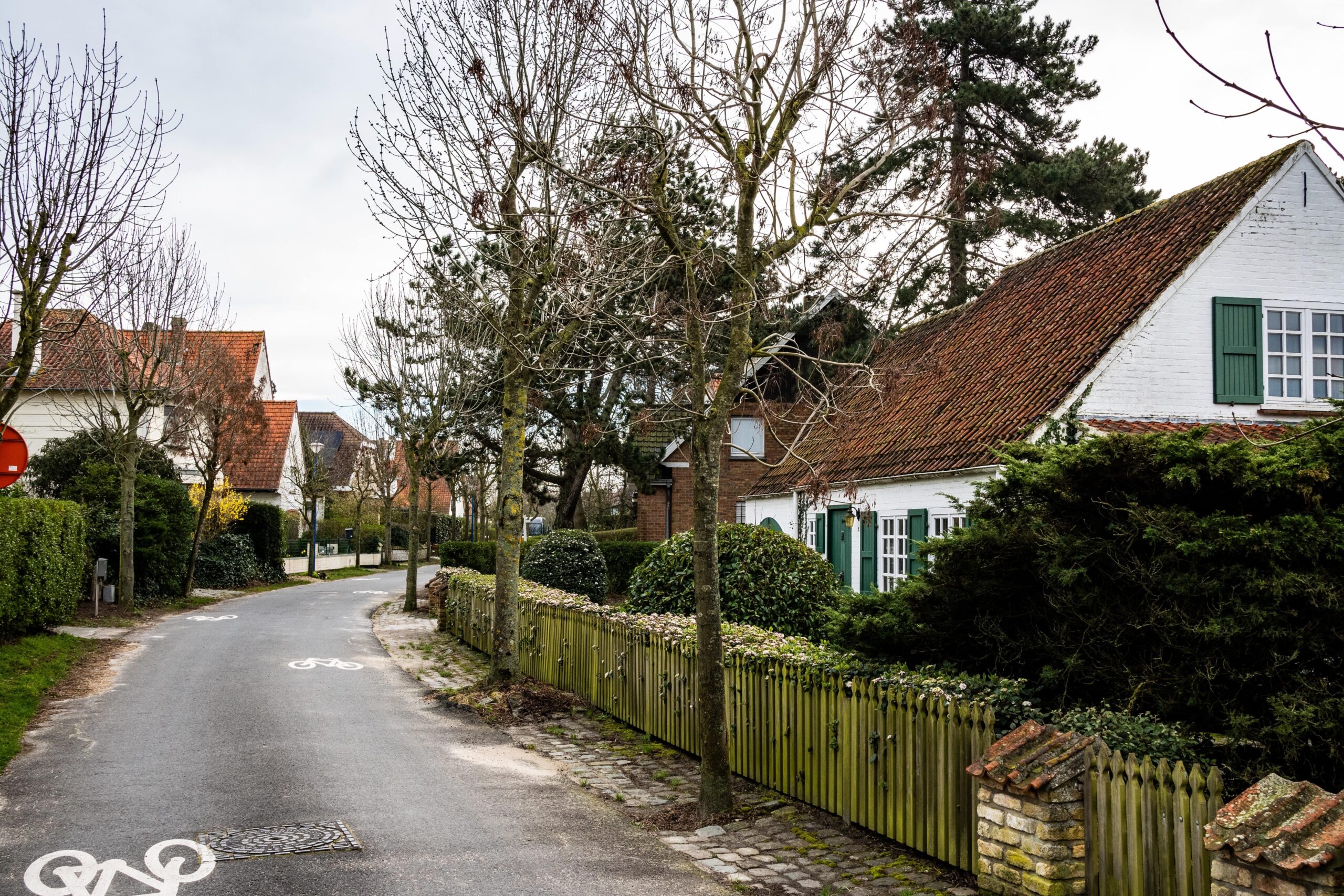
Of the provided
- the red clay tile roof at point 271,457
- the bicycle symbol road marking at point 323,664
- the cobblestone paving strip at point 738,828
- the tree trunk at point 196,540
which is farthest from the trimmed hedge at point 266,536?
the cobblestone paving strip at point 738,828

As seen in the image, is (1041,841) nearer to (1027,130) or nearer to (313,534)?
(1027,130)

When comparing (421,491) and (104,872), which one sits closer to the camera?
(104,872)

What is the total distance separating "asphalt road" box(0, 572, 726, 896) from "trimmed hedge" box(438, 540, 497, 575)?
16453 mm

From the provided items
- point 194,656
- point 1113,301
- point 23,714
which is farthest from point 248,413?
point 1113,301

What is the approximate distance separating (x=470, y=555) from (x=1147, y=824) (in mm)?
28092

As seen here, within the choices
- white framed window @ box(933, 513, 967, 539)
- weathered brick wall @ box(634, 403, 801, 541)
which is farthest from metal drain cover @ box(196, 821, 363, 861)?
weathered brick wall @ box(634, 403, 801, 541)

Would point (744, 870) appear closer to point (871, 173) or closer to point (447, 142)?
point (871, 173)

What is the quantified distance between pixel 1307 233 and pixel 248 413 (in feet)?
83.2

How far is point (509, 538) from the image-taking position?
14.1 m

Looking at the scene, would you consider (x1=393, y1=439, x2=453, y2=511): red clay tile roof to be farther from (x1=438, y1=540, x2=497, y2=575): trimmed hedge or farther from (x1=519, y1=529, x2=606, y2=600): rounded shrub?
(x1=519, y1=529, x2=606, y2=600): rounded shrub

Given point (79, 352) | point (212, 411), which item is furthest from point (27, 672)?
point (212, 411)

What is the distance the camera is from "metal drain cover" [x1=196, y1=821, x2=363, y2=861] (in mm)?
7242

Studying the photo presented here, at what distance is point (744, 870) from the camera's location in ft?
23.1

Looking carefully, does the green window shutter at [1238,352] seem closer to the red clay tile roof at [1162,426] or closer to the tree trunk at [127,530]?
the red clay tile roof at [1162,426]
